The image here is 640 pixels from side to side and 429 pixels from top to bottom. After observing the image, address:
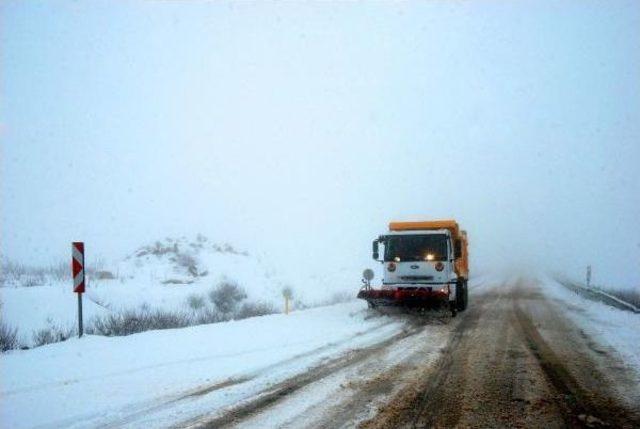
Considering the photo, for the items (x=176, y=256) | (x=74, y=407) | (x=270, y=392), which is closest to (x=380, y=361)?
(x=270, y=392)

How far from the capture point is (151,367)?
747cm

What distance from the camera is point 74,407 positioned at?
Result: 545 centimetres

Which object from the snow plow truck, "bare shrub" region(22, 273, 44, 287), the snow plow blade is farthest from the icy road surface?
"bare shrub" region(22, 273, 44, 287)

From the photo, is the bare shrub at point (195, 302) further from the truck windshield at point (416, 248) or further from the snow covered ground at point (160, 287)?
the truck windshield at point (416, 248)

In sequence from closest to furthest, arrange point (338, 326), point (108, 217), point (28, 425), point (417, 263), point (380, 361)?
point (28, 425), point (380, 361), point (338, 326), point (417, 263), point (108, 217)

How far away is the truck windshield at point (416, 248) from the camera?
48.0ft

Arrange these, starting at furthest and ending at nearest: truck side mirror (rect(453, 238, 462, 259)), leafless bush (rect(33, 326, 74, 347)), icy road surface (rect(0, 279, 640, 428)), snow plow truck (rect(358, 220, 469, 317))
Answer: truck side mirror (rect(453, 238, 462, 259)) → snow plow truck (rect(358, 220, 469, 317)) → leafless bush (rect(33, 326, 74, 347)) → icy road surface (rect(0, 279, 640, 428))

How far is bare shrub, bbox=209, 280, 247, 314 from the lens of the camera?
20.1 meters

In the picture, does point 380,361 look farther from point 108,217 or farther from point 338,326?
point 108,217

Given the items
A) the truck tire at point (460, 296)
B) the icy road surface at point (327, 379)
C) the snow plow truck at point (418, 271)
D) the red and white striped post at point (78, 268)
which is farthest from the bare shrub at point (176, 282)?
the red and white striped post at point (78, 268)

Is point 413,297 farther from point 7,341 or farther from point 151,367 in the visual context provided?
point 7,341

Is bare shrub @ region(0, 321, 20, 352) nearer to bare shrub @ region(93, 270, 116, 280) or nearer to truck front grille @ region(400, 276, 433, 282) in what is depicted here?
truck front grille @ region(400, 276, 433, 282)

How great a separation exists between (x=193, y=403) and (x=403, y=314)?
1040 cm

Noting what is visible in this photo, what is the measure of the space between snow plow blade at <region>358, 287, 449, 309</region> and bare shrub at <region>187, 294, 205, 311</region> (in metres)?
8.14
